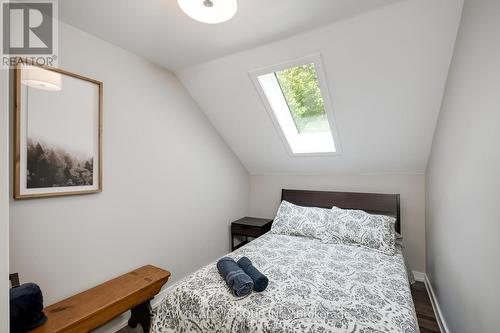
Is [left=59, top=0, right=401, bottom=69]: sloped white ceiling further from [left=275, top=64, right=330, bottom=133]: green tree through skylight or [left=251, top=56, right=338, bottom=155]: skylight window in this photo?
[left=275, top=64, right=330, bottom=133]: green tree through skylight

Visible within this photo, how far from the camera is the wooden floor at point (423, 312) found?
77.1 inches

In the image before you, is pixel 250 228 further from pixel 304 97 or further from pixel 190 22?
pixel 190 22

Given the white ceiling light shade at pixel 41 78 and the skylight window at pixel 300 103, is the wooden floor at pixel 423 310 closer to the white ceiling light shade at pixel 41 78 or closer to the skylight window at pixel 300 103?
the skylight window at pixel 300 103

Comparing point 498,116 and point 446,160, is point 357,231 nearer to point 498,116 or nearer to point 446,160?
point 446,160

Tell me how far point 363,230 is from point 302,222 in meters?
0.65

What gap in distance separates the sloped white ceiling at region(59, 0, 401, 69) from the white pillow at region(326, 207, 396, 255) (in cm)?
192

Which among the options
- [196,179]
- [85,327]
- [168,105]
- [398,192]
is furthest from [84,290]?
[398,192]

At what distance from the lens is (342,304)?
137cm

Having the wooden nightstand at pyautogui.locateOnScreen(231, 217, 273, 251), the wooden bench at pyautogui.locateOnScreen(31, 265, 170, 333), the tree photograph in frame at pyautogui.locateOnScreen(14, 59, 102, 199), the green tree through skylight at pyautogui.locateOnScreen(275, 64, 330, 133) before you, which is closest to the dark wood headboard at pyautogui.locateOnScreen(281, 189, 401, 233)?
the wooden nightstand at pyautogui.locateOnScreen(231, 217, 273, 251)

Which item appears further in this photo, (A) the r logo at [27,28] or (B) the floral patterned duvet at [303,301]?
(A) the r logo at [27,28]

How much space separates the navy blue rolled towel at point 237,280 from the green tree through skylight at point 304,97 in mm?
1816

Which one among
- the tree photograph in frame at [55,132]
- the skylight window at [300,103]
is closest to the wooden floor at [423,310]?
the skylight window at [300,103]

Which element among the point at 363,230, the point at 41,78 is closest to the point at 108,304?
the point at 41,78

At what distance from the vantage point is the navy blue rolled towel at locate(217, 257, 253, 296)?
56.2 inches
